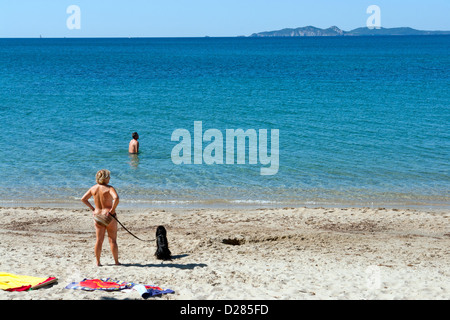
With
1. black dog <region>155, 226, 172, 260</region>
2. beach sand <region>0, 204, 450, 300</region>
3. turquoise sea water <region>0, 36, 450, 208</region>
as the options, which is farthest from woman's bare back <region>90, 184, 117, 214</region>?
turquoise sea water <region>0, 36, 450, 208</region>

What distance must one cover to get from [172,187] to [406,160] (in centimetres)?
824

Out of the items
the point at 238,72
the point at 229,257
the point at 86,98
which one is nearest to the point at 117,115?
the point at 86,98

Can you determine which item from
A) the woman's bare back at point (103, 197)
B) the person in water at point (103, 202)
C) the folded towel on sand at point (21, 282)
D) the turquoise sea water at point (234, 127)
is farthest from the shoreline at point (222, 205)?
the folded towel on sand at point (21, 282)

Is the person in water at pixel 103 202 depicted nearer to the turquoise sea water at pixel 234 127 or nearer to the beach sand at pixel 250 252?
the beach sand at pixel 250 252

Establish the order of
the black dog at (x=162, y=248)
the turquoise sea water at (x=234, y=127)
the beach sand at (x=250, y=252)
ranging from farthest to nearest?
the turquoise sea water at (x=234, y=127) < the black dog at (x=162, y=248) < the beach sand at (x=250, y=252)

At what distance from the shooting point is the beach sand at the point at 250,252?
Answer: 24.5ft

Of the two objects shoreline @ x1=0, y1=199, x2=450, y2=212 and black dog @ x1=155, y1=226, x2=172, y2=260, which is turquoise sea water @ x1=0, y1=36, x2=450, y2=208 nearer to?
shoreline @ x1=0, y1=199, x2=450, y2=212

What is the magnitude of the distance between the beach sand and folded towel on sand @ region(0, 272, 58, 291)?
0.15 meters

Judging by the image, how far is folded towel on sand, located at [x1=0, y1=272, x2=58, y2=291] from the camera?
274 inches

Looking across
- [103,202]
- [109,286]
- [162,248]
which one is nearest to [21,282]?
[109,286]

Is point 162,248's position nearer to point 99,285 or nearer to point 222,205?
point 99,285

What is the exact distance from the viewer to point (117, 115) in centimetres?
2669

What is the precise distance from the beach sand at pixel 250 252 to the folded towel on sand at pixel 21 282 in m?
0.15

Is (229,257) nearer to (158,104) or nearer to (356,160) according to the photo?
(356,160)
